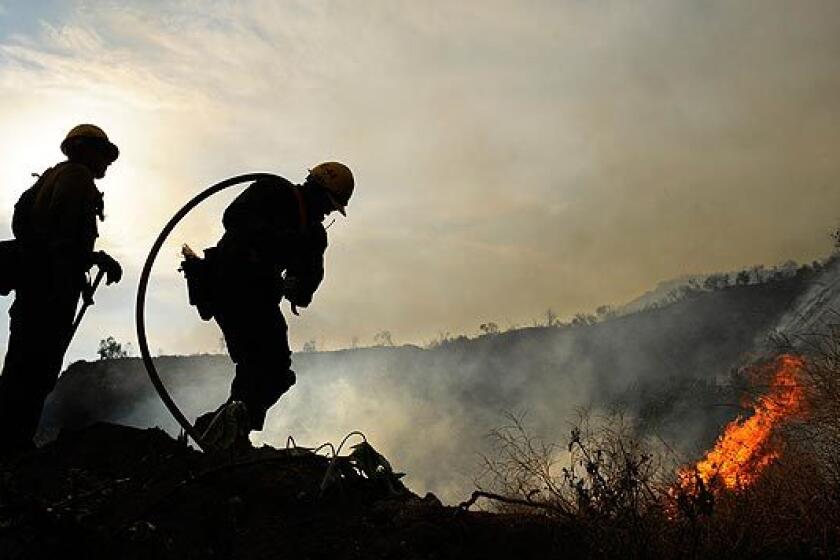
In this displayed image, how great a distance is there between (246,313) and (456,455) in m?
12.7

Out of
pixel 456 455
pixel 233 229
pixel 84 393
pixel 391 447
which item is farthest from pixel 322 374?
pixel 233 229

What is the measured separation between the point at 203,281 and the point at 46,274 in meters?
1.01

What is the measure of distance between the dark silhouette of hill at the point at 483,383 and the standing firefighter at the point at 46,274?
10916 millimetres

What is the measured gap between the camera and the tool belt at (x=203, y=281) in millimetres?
A: 5273

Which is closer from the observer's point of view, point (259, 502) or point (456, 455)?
point (259, 502)

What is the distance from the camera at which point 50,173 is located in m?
5.22

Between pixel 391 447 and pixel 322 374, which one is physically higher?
pixel 322 374

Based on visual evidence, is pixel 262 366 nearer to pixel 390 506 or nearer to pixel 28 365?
pixel 28 365

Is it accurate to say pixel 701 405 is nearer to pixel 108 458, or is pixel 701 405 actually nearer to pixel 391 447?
pixel 391 447

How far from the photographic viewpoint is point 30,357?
4.76m

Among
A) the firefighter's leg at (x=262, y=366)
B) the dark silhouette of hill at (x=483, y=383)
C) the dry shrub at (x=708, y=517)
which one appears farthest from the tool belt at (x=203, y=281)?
the dark silhouette of hill at (x=483, y=383)

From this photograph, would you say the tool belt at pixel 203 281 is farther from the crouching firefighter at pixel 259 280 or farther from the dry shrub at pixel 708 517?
the dry shrub at pixel 708 517

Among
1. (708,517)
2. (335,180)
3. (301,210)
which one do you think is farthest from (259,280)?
(708,517)

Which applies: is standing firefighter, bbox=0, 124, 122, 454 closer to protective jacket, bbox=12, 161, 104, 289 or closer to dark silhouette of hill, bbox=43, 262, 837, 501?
protective jacket, bbox=12, 161, 104, 289
